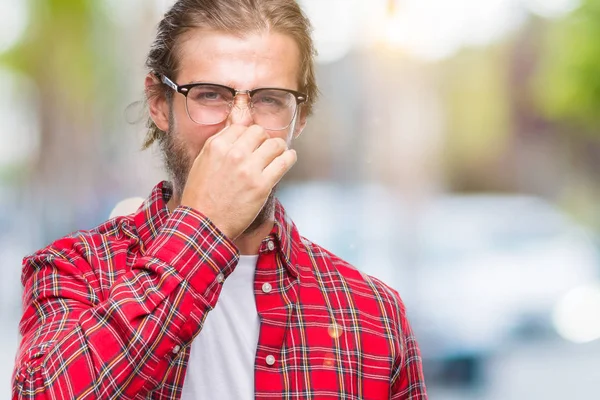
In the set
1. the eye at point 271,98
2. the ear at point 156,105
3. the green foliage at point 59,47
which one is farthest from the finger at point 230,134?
the green foliage at point 59,47

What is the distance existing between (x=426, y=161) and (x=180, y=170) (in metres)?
7.84

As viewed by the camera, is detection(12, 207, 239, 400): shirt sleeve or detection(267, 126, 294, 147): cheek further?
detection(267, 126, 294, 147): cheek

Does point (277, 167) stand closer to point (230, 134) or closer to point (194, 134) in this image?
point (230, 134)

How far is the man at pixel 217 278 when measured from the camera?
1.12 meters

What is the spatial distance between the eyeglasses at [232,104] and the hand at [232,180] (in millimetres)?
251

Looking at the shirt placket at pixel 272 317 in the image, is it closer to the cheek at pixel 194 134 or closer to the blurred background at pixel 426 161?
the cheek at pixel 194 134

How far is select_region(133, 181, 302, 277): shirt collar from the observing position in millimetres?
1525

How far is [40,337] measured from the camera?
124cm

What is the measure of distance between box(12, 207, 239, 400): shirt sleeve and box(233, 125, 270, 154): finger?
12cm

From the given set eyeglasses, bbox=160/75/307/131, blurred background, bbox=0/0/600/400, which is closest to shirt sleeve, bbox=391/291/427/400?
eyeglasses, bbox=160/75/307/131

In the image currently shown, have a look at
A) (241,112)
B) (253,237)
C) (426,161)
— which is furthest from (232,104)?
(426,161)

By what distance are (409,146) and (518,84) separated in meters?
2.69

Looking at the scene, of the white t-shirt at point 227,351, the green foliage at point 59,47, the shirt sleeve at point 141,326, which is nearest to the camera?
the shirt sleeve at point 141,326

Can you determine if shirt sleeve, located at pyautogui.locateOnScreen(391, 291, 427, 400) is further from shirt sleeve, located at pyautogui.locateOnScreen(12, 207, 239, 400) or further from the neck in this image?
shirt sleeve, located at pyautogui.locateOnScreen(12, 207, 239, 400)
